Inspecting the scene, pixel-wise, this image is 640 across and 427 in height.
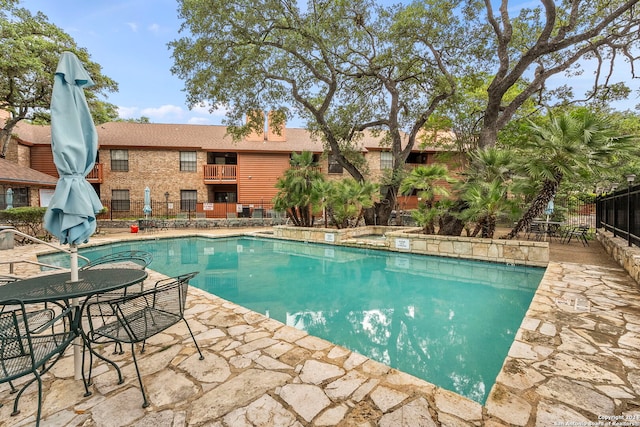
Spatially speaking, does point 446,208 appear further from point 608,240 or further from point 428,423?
point 428,423

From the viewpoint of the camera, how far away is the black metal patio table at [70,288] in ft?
7.34

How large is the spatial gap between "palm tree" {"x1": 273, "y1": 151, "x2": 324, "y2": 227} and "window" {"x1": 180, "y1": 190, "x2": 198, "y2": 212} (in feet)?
31.8

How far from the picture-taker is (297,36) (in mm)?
11039

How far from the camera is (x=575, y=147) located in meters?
6.91

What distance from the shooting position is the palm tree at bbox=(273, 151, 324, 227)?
12.5 metres

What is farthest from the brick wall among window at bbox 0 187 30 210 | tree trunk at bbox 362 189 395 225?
tree trunk at bbox 362 189 395 225

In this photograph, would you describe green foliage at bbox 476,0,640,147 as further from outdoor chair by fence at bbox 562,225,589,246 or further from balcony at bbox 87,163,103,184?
balcony at bbox 87,163,103,184

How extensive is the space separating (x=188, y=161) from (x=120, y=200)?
4.93 m

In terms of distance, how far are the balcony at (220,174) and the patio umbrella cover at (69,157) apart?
1854 centimetres

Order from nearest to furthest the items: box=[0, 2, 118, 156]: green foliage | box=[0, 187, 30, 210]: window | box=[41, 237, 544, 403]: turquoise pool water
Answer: box=[41, 237, 544, 403]: turquoise pool water
box=[0, 2, 118, 156]: green foliage
box=[0, 187, 30, 210]: window

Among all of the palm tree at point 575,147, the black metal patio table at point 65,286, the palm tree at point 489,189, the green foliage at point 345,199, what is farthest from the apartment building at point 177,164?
the black metal patio table at point 65,286

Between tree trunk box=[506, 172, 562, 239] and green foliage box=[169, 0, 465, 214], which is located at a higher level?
green foliage box=[169, 0, 465, 214]

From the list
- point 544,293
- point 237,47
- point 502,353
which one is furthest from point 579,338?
point 237,47

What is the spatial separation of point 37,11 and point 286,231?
15.9 meters
